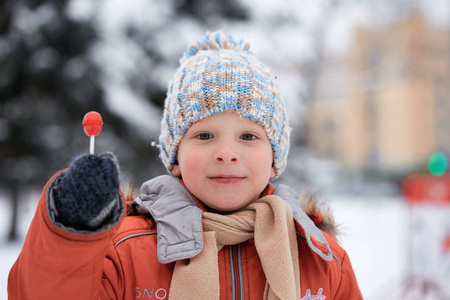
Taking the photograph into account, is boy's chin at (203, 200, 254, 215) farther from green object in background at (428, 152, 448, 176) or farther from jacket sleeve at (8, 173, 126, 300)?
green object in background at (428, 152, 448, 176)

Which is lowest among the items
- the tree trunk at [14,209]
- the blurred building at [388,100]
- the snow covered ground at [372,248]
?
the snow covered ground at [372,248]

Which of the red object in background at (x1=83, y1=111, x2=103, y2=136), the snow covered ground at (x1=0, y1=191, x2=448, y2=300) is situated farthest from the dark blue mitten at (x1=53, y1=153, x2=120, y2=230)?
the snow covered ground at (x1=0, y1=191, x2=448, y2=300)

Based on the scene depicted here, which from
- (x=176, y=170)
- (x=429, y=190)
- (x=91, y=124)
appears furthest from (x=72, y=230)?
(x=429, y=190)

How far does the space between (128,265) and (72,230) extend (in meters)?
0.39

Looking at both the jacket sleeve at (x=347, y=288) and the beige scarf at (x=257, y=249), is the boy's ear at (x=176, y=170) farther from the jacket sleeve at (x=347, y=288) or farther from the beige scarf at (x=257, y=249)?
the jacket sleeve at (x=347, y=288)

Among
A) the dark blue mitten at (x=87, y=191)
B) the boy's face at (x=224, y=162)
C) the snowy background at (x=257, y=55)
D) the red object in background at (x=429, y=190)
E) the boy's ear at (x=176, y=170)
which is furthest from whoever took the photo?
the snowy background at (x=257, y=55)

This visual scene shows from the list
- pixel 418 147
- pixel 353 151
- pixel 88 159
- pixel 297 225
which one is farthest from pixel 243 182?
pixel 353 151

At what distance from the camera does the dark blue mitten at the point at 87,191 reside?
1.00 metres

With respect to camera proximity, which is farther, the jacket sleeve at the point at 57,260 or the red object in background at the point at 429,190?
the red object in background at the point at 429,190

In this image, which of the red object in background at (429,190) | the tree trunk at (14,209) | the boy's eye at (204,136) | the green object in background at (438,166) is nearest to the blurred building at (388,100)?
the green object in background at (438,166)

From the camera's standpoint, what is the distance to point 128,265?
1.36m

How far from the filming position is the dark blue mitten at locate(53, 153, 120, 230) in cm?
100

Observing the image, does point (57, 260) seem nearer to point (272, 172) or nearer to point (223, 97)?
point (223, 97)

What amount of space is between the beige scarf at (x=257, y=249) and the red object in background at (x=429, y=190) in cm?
334
